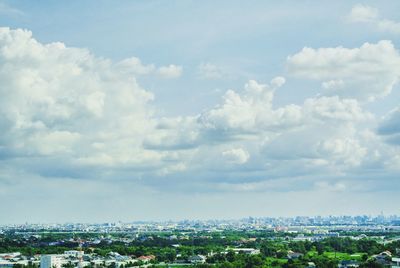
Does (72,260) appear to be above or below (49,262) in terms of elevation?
below

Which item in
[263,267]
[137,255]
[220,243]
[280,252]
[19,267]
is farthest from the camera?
[220,243]

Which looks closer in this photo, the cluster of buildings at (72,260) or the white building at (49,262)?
the white building at (49,262)

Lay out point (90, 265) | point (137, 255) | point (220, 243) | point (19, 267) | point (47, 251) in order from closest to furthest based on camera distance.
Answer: point (19, 267), point (90, 265), point (137, 255), point (47, 251), point (220, 243)

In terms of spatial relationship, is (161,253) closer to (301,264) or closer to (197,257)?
(197,257)

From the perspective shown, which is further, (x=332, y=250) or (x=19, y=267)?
(x=332, y=250)

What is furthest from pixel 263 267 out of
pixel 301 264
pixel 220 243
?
pixel 220 243

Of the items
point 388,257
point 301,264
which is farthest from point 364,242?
point 301,264

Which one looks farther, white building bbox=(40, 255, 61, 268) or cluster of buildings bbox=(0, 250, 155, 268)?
cluster of buildings bbox=(0, 250, 155, 268)

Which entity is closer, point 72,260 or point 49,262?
point 49,262

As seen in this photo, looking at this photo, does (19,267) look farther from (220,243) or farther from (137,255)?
(220,243)
